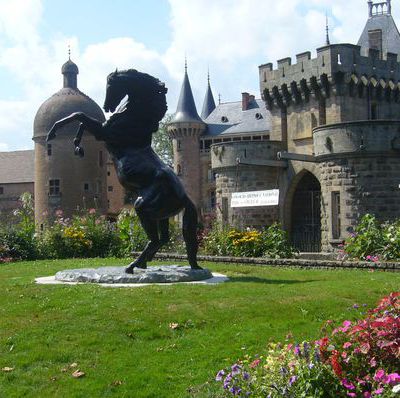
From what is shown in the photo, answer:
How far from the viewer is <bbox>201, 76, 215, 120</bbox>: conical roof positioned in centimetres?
6284

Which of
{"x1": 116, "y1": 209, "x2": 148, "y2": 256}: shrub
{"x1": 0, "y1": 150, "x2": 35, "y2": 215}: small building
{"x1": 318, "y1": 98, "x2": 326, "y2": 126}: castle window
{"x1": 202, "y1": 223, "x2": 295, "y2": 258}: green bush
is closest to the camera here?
{"x1": 202, "y1": 223, "x2": 295, "y2": 258}: green bush

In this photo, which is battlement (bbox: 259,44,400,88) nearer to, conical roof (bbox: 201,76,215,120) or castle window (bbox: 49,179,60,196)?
castle window (bbox: 49,179,60,196)

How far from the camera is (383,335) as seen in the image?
5.00 metres

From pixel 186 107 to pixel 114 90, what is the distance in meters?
44.8

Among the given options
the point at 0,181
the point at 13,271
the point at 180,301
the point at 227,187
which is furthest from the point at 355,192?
the point at 0,181

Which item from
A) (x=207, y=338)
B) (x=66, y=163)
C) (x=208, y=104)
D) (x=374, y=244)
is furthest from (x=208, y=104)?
(x=207, y=338)

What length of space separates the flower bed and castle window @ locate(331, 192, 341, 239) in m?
19.2

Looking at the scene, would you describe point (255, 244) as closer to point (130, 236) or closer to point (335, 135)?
point (130, 236)

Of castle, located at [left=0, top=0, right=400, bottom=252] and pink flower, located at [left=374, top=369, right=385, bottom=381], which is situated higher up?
castle, located at [left=0, top=0, right=400, bottom=252]

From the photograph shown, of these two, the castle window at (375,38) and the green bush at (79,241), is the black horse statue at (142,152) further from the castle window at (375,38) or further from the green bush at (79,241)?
the castle window at (375,38)

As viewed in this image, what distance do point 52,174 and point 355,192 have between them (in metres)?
35.0

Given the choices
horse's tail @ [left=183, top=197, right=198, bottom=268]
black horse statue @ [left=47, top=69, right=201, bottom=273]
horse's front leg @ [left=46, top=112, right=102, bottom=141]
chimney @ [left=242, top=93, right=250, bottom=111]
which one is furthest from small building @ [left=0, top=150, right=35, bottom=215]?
horse's tail @ [left=183, top=197, right=198, bottom=268]

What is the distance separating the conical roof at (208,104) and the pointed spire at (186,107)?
6087 millimetres

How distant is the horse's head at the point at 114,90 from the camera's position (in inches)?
456
